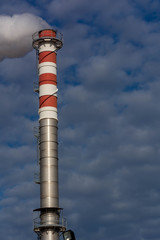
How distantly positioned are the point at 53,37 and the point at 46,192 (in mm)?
17162

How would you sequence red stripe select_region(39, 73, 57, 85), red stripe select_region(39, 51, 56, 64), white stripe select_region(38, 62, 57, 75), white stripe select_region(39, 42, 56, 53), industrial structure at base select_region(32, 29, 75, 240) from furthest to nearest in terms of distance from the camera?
white stripe select_region(39, 42, 56, 53)
red stripe select_region(39, 51, 56, 64)
white stripe select_region(38, 62, 57, 75)
red stripe select_region(39, 73, 57, 85)
industrial structure at base select_region(32, 29, 75, 240)

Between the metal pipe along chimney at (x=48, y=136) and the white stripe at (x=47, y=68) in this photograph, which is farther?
the white stripe at (x=47, y=68)

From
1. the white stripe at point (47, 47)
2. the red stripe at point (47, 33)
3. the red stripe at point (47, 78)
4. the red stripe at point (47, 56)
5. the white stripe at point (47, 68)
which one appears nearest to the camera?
the red stripe at point (47, 78)

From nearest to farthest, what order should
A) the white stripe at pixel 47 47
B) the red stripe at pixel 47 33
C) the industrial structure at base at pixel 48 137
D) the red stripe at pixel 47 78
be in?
the industrial structure at base at pixel 48 137 < the red stripe at pixel 47 78 < the white stripe at pixel 47 47 < the red stripe at pixel 47 33

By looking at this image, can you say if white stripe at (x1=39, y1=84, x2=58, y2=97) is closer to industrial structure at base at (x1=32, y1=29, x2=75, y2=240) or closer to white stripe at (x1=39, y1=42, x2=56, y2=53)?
industrial structure at base at (x1=32, y1=29, x2=75, y2=240)

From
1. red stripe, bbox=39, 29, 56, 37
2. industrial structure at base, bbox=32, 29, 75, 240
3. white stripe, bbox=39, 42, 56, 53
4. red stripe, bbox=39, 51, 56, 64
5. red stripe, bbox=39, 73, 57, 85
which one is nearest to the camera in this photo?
industrial structure at base, bbox=32, 29, 75, 240

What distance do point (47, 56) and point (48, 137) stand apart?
359 inches

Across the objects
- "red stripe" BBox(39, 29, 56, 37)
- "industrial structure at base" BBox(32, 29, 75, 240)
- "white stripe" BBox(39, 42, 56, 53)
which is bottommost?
"industrial structure at base" BBox(32, 29, 75, 240)

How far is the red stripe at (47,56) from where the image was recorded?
42.7 meters

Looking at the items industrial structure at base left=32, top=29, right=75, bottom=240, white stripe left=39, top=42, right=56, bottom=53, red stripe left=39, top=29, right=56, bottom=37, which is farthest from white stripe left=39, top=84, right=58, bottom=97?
red stripe left=39, top=29, right=56, bottom=37

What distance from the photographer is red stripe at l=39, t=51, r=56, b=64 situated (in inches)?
1682

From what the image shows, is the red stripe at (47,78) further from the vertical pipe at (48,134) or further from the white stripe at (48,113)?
the white stripe at (48,113)

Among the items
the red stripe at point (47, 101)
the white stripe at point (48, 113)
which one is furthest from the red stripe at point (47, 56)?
the white stripe at point (48, 113)

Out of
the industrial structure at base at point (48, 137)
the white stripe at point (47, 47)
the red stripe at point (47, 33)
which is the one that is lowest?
the industrial structure at base at point (48, 137)
